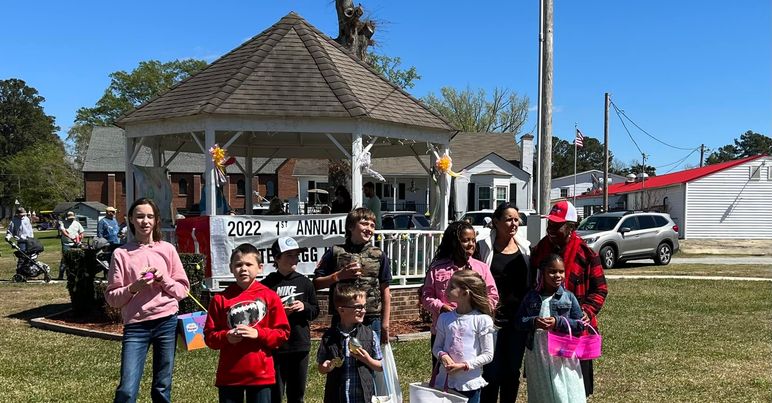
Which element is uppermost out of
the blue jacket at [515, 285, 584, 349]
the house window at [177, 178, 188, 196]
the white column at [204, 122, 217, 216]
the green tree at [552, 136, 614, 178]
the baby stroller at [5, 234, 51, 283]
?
the green tree at [552, 136, 614, 178]

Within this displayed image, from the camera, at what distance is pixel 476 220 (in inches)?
885

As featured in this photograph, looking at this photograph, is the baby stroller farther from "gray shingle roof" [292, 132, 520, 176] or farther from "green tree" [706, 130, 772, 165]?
"green tree" [706, 130, 772, 165]

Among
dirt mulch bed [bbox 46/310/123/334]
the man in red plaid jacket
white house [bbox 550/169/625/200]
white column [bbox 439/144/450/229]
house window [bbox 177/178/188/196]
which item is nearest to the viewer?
the man in red plaid jacket

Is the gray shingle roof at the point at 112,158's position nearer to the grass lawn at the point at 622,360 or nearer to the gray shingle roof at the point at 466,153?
the gray shingle roof at the point at 466,153

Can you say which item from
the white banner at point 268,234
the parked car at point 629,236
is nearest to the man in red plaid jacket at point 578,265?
the white banner at point 268,234

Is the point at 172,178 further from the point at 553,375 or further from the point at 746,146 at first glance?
the point at 746,146

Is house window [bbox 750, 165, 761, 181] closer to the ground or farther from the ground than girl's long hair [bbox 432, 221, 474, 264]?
farther from the ground

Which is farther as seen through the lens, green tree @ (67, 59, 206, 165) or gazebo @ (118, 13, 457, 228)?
green tree @ (67, 59, 206, 165)

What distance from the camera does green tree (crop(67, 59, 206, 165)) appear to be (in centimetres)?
7231

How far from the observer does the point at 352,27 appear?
1675 cm

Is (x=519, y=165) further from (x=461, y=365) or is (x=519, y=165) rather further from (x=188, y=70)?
(x=188, y=70)

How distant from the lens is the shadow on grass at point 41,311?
1120cm

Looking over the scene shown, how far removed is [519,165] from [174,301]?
3802cm

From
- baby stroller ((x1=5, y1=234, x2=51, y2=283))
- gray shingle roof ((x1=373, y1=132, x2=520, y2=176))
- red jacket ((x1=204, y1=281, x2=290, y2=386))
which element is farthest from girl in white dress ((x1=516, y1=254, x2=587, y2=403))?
gray shingle roof ((x1=373, y1=132, x2=520, y2=176))
